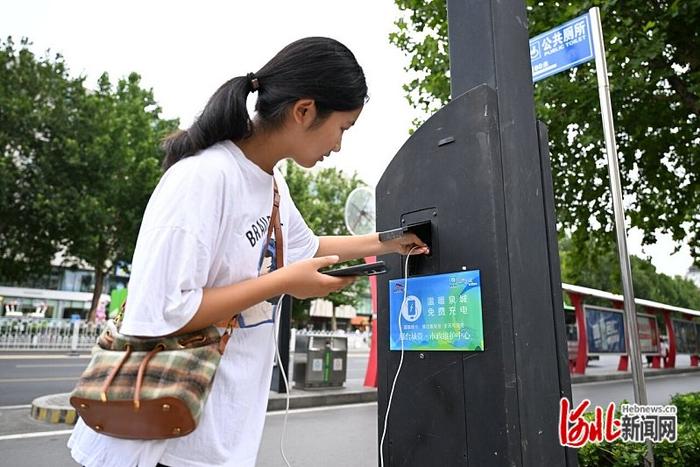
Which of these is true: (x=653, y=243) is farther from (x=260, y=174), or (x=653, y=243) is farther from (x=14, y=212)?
(x=14, y=212)

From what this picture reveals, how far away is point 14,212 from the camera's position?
1742 cm

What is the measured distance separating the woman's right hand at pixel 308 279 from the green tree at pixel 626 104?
529 centimetres

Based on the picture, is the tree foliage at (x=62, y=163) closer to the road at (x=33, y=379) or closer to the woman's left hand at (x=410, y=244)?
the road at (x=33, y=379)

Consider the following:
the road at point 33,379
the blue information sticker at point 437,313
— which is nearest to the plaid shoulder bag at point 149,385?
the blue information sticker at point 437,313

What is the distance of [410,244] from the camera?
172 cm

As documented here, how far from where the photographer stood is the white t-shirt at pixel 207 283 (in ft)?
3.24

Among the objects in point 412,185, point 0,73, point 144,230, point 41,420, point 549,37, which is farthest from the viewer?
point 0,73

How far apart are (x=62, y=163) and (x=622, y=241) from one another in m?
19.1

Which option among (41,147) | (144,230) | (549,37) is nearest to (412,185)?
(144,230)

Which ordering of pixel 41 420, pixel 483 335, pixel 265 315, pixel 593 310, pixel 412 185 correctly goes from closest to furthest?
pixel 265 315 < pixel 483 335 < pixel 412 185 < pixel 41 420 < pixel 593 310

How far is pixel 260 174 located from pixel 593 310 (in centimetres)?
Result: 1444

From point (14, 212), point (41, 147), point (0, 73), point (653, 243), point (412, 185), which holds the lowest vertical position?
point (412, 185)

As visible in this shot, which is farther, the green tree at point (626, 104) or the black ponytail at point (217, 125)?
the green tree at point (626, 104)

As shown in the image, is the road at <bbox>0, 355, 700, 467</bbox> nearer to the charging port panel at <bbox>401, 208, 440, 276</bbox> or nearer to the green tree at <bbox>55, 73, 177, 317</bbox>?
the charging port panel at <bbox>401, 208, 440, 276</bbox>
